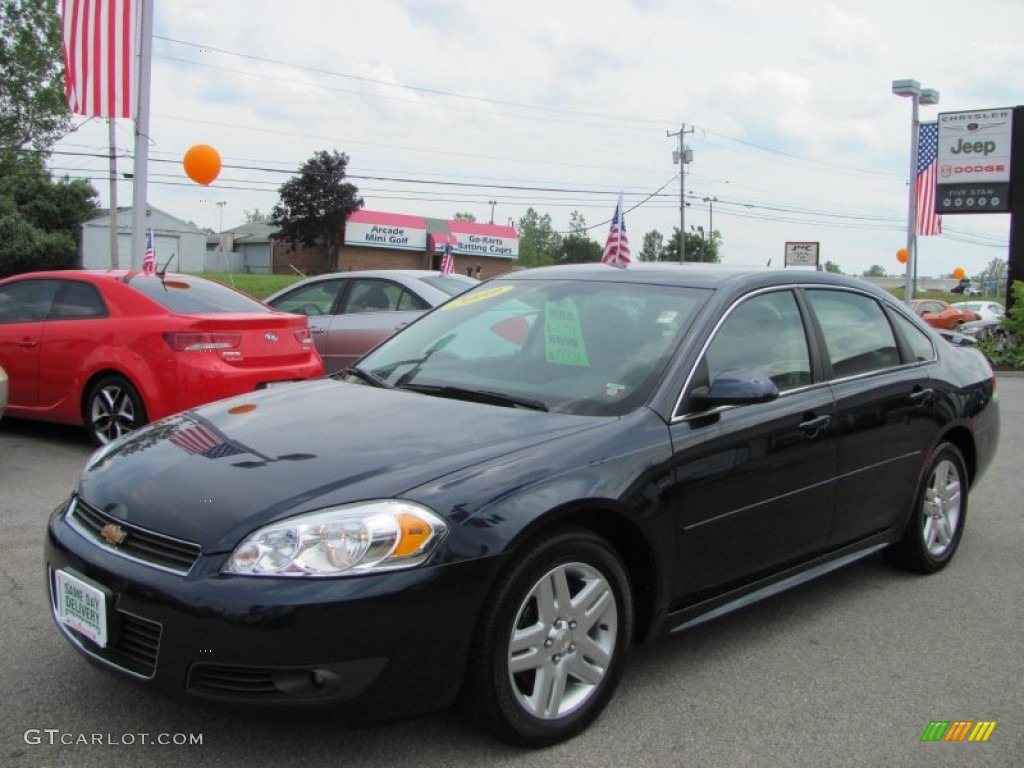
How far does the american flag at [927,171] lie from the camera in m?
23.7

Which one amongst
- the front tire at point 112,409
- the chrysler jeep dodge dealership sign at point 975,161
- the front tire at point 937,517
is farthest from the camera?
the chrysler jeep dodge dealership sign at point 975,161

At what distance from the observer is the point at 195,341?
21.9 ft

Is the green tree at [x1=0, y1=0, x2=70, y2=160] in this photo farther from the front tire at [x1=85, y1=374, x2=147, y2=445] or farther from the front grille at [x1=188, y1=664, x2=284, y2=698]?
the front grille at [x1=188, y1=664, x2=284, y2=698]

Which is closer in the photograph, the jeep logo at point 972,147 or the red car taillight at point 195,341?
the red car taillight at point 195,341

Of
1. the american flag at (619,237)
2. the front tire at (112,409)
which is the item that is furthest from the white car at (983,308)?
the front tire at (112,409)

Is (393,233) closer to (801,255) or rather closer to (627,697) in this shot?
(801,255)

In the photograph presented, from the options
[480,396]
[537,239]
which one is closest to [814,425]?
[480,396]

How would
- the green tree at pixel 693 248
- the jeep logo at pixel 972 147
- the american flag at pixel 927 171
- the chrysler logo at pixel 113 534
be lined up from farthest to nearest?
1. the green tree at pixel 693 248
2. the american flag at pixel 927 171
3. the jeep logo at pixel 972 147
4. the chrysler logo at pixel 113 534

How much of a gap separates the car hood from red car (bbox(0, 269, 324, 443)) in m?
3.30

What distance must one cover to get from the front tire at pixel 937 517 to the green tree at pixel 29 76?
34.9m

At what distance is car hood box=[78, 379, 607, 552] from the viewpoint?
263 cm

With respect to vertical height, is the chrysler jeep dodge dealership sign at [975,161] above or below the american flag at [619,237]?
above

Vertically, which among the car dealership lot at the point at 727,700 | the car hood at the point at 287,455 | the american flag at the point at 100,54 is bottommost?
the car dealership lot at the point at 727,700

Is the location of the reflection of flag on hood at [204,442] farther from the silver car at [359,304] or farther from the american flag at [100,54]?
the american flag at [100,54]
